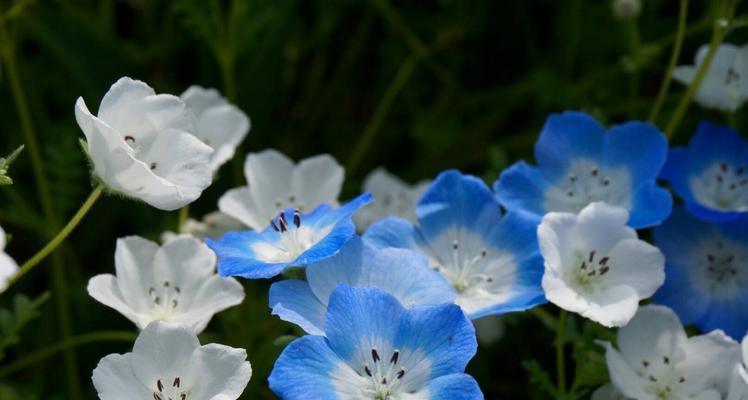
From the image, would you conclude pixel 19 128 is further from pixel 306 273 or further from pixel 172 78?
pixel 306 273

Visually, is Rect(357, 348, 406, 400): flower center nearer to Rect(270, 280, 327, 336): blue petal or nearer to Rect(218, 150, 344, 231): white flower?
Rect(270, 280, 327, 336): blue petal

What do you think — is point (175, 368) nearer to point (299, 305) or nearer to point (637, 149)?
point (299, 305)

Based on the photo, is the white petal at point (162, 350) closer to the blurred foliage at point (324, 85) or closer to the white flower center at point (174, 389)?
the white flower center at point (174, 389)

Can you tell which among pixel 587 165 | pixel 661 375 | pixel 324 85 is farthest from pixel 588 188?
pixel 324 85

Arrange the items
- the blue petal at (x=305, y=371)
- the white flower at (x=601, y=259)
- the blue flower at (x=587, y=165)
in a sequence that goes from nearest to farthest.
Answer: the blue petal at (x=305, y=371) < the white flower at (x=601, y=259) < the blue flower at (x=587, y=165)

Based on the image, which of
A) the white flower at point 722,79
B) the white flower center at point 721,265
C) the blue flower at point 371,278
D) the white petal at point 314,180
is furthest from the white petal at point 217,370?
the white flower at point 722,79

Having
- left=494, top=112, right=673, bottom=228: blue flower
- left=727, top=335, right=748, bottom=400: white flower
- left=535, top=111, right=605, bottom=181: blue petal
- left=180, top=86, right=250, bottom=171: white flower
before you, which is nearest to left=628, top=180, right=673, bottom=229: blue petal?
left=494, top=112, right=673, bottom=228: blue flower
